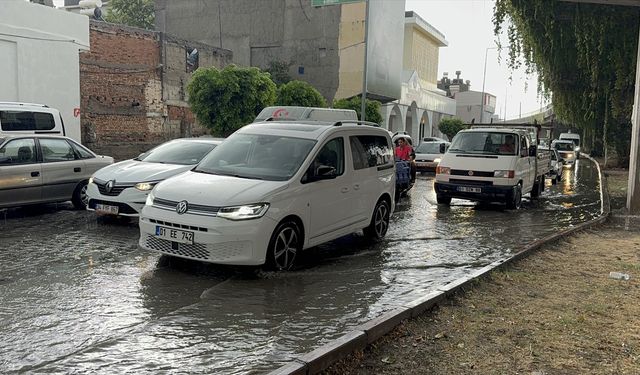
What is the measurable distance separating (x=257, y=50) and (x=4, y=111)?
34172 mm

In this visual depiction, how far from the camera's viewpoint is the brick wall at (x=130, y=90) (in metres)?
26.1

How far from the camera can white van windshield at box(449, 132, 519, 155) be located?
1421 cm

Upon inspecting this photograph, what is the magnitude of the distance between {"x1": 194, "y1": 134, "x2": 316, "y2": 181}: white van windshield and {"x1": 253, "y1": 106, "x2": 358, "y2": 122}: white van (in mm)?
6151

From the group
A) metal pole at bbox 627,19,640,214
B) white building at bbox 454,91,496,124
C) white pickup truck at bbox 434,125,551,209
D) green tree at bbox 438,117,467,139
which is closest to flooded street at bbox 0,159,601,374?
white pickup truck at bbox 434,125,551,209

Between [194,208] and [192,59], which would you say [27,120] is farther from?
[192,59]

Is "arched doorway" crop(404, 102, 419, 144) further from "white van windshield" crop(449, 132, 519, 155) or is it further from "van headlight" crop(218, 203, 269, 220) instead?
"van headlight" crop(218, 203, 269, 220)

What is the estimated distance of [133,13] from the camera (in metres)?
52.6

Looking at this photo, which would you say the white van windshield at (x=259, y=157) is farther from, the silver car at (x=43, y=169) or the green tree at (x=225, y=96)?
the green tree at (x=225, y=96)

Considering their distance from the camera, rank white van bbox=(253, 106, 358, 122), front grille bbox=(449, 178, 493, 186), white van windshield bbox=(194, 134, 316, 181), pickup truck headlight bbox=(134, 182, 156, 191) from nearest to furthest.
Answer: white van windshield bbox=(194, 134, 316, 181), pickup truck headlight bbox=(134, 182, 156, 191), front grille bbox=(449, 178, 493, 186), white van bbox=(253, 106, 358, 122)

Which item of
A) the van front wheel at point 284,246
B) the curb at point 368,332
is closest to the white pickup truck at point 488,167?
the curb at point 368,332

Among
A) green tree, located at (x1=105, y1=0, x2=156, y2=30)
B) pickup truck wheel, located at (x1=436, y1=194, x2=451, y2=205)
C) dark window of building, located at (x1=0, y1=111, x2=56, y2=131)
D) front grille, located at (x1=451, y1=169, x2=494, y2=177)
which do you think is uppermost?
green tree, located at (x1=105, y1=0, x2=156, y2=30)

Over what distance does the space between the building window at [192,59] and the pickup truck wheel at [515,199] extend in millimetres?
22720

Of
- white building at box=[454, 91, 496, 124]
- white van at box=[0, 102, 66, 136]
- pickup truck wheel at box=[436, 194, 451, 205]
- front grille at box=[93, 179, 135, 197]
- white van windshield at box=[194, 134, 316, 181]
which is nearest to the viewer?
white van windshield at box=[194, 134, 316, 181]

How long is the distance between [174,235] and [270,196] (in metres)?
1.23
